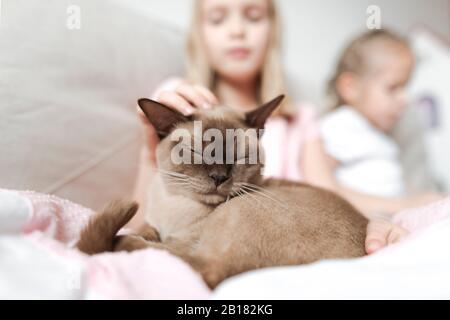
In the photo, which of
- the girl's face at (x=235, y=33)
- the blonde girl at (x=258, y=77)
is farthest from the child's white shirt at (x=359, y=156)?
the girl's face at (x=235, y=33)

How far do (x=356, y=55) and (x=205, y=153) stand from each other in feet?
4.34

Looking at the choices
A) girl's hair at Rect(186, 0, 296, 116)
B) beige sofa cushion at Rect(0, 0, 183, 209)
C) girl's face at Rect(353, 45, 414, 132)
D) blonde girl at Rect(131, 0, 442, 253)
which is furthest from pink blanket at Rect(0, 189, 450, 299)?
girl's face at Rect(353, 45, 414, 132)

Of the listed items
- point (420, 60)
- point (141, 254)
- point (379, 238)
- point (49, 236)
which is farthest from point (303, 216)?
point (420, 60)

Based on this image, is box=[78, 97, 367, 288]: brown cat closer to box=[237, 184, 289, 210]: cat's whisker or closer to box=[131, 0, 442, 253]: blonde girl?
box=[237, 184, 289, 210]: cat's whisker

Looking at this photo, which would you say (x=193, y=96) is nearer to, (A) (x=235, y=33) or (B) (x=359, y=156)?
(A) (x=235, y=33)

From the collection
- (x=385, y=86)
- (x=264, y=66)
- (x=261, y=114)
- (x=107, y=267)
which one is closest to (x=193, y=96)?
(x=261, y=114)

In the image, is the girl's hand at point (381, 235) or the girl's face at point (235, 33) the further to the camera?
the girl's face at point (235, 33)

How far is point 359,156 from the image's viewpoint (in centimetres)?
183

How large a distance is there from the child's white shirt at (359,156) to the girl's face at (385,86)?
0.07 meters

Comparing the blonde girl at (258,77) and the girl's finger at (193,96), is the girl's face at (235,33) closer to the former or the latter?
the blonde girl at (258,77)

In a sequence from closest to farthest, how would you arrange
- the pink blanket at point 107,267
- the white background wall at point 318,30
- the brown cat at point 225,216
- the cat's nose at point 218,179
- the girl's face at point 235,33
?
the pink blanket at point 107,267
the brown cat at point 225,216
the cat's nose at point 218,179
the girl's face at point 235,33
the white background wall at point 318,30

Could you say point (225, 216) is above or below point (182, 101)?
below

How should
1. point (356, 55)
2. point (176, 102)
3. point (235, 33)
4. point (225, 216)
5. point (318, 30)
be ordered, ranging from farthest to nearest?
point (318, 30) → point (356, 55) → point (235, 33) → point (176, 102) → point (225, 216)

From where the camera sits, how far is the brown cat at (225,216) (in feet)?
2.47
